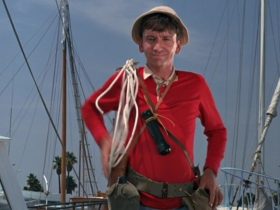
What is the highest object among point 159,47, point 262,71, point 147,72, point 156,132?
point 262,71

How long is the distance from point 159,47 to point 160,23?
141 mm

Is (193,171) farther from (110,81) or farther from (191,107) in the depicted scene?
(110,81)

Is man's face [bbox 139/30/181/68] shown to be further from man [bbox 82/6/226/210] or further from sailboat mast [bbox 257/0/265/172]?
sailboat mast [bbox 257/0/265/172]

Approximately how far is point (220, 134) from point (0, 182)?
6.70 ft

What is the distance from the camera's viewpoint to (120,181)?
10.8ft

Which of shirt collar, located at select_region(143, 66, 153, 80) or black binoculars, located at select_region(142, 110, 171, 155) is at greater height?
shirt collar, located at select_region(143, 66, 153, 80)

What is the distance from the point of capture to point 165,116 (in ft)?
11.2

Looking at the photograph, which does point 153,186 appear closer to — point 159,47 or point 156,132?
point 156,132

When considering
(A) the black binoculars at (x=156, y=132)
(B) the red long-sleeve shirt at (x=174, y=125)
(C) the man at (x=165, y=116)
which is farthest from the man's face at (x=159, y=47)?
(A) the black binoculars at (x=156, y=132)

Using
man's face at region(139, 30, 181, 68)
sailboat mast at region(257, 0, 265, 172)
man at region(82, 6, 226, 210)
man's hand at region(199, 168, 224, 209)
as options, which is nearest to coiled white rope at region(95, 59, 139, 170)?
man at region(82, 6, 226, 210)

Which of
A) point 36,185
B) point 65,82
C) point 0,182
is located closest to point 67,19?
point 65,82

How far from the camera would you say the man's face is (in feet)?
11.3

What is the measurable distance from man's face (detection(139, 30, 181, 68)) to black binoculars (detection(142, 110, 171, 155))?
29 cm

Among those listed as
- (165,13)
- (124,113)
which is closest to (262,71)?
(165,13)
